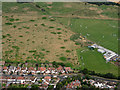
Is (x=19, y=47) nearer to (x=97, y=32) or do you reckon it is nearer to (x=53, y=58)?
(x=53, y=58)

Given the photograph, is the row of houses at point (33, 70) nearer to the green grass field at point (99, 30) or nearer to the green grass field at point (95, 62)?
the green grass field at point (95, 62)

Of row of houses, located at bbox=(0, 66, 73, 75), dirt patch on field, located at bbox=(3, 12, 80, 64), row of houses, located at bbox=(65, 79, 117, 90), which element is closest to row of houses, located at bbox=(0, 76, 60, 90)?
row of houses, located at bbox=(0, 66, 73, 75)

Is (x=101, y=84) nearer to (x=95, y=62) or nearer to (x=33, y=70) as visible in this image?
(x=95, y=62)

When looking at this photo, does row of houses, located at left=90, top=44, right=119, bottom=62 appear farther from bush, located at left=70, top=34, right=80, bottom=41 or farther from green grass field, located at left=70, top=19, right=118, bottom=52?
bush, located at left=70, top=34, right=80, bottom=41

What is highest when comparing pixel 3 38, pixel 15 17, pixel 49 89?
pixel 15 17

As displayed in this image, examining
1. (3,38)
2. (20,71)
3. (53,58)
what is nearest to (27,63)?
(20,71)

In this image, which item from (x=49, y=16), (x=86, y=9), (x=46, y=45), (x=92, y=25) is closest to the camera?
(x=46, y=45)

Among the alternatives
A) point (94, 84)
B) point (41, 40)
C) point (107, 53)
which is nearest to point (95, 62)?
point (107, 53)
